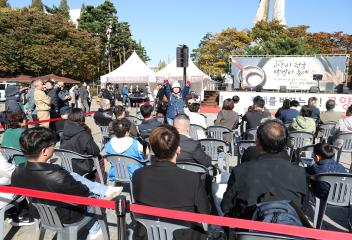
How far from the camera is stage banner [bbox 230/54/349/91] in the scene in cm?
2412

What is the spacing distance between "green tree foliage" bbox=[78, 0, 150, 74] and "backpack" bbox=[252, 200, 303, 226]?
4881 cm

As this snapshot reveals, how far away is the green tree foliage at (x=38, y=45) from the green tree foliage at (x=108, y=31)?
28.5ft

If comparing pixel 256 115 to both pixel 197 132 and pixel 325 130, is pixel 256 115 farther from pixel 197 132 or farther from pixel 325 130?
pixel 325 130

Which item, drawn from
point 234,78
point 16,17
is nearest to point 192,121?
point 234,78

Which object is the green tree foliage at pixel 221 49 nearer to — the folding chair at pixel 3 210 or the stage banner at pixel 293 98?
the stage banner at pixel 293 98

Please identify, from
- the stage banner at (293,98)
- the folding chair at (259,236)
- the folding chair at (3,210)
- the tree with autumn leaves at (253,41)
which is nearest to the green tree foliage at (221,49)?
the tree with autumn leaves at (253,41)

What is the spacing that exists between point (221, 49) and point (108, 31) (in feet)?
63.6

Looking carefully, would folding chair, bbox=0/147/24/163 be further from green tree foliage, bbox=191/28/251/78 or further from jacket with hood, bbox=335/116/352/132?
green tree foliage, bbox=191/28/251/78

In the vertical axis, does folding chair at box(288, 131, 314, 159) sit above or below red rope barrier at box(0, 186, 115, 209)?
below

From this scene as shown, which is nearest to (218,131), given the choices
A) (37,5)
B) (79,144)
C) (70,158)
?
(79,144)

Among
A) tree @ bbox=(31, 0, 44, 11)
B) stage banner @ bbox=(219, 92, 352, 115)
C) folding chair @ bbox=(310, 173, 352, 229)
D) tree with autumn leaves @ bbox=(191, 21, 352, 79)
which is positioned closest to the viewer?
folding chair @ bbox=(310, 173, 352, 229)

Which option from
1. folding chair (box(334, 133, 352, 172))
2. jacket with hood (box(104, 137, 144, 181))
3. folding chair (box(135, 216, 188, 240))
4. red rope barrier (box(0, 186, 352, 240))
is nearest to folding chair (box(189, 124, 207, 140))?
jacket with hood (box(104, 137, 144, 181))

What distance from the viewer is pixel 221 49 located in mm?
41844

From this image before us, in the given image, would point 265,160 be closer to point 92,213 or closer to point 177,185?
point 177,185
